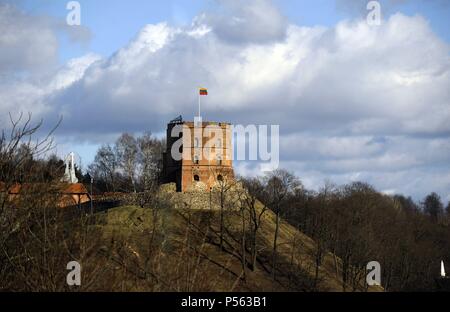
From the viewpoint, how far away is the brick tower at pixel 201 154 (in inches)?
2424

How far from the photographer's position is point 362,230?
67688 millimetres

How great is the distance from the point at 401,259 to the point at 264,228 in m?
17.5

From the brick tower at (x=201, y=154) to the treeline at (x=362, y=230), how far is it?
5.83 m

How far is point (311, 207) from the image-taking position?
7631 centimetres

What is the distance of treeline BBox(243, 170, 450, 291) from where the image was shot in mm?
58188

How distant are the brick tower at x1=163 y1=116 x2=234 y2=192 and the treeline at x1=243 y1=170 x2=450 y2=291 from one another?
19.1ft

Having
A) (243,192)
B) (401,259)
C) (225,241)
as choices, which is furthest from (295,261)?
(401,259)

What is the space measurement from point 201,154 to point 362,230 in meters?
17.0
